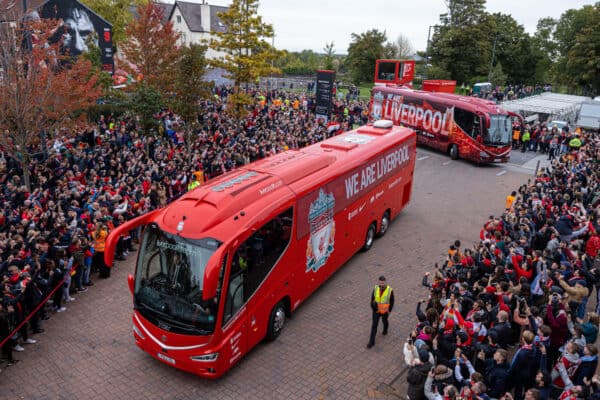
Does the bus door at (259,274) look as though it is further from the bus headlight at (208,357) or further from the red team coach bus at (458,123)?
the red team coach bus at (458,123)

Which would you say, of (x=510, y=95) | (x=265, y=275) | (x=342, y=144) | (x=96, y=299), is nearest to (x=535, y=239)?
(x=342, y=144)

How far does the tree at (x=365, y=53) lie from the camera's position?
56094 millimetres

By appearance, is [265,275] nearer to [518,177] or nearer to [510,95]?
[518,177]

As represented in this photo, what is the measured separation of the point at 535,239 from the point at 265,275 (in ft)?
26.2

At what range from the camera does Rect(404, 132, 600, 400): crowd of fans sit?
286 inches

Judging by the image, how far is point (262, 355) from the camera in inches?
391

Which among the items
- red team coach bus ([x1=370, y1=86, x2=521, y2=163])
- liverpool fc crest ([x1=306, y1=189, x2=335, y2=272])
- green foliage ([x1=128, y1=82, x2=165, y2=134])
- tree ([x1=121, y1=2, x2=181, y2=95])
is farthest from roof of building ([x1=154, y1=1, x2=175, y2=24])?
liverpool fc crest ([x1=306, y1=189, x2=335, y2=272])

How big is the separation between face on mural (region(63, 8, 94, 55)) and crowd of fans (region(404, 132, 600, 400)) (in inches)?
1416

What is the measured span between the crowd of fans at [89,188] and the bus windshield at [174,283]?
9.10ft

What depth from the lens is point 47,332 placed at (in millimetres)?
10461

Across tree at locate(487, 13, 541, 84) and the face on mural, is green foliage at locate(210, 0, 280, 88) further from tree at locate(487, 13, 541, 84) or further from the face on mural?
tree at locate(487, 13, 541, 84)

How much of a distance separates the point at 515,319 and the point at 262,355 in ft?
17.0

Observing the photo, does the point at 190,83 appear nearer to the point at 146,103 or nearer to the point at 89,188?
the point at 146,103

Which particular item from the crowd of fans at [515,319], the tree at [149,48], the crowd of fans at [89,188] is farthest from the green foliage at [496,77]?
the crowd of fans at [515,319]
